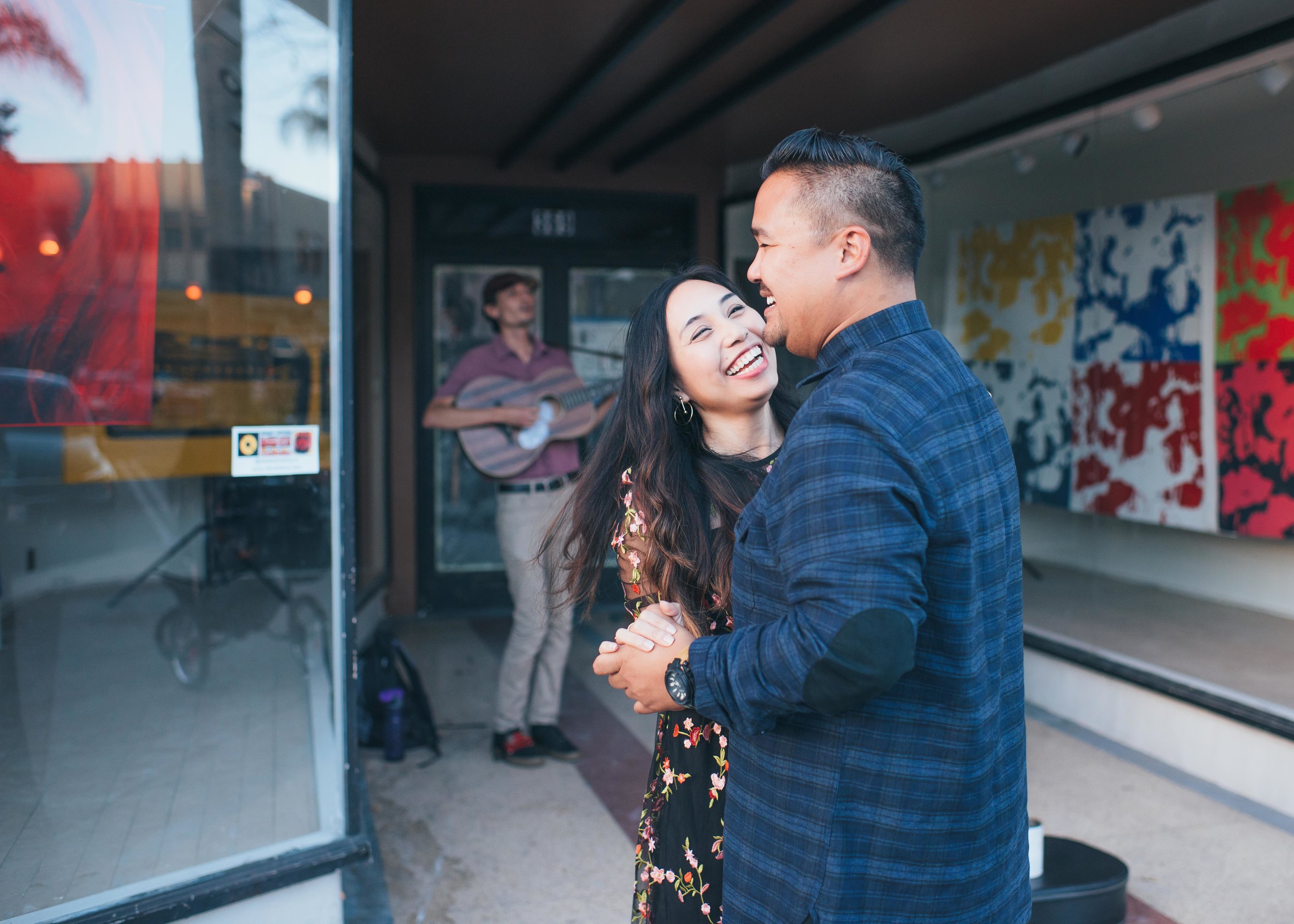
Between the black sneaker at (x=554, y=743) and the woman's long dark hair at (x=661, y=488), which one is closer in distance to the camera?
the woman's long dark hair at (x=661, y=488)

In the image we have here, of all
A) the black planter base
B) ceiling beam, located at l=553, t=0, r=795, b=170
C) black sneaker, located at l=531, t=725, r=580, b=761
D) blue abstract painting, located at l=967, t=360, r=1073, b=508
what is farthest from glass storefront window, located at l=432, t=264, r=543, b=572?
the black planter base

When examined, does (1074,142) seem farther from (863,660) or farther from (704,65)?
(863,660)

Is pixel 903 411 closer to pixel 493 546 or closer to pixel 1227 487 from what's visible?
pixel 1227 487

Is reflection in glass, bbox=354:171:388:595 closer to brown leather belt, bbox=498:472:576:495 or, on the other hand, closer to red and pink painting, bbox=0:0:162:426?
brown leather belt, bbox=498:472:576:495

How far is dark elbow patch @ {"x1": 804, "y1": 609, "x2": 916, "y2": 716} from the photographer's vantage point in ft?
3.33

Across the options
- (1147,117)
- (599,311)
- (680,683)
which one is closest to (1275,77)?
(1147,117)

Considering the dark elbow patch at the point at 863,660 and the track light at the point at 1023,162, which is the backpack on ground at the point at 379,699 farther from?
the track light at the point at 1023,162

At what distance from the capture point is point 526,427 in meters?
4.49

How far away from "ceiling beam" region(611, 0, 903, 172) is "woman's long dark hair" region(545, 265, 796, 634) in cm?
257

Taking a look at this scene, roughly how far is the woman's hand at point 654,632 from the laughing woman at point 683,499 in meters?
0.10

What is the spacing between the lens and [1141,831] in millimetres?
3369

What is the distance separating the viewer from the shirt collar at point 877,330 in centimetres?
119

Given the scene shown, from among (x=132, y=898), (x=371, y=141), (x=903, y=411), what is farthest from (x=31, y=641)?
(x=371, y=141)

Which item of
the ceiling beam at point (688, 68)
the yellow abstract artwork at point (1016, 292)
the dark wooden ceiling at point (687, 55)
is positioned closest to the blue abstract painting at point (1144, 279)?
the yellow abstract artwork at point (1016, 292)
